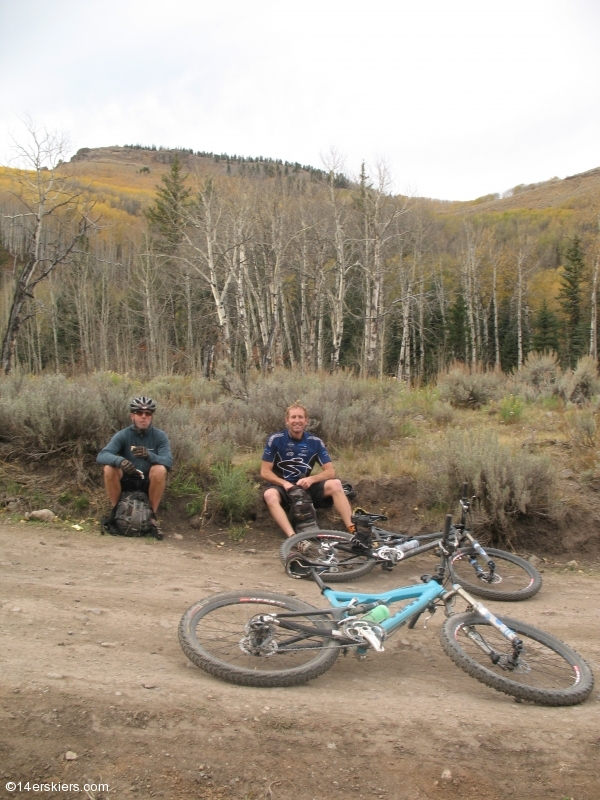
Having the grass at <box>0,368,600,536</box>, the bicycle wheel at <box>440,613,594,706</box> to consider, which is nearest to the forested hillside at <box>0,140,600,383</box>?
the grass at <box>0,368,600,536</box>

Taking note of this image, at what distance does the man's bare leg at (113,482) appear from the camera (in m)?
6.26

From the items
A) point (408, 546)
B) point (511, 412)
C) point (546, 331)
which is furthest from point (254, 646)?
point (546, 331)

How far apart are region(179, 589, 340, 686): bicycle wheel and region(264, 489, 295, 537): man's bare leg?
7.76ft

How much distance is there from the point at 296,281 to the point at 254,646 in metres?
A: 35.1

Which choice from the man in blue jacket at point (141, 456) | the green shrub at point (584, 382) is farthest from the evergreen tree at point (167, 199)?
the man in blue jacket at point (141, 456)

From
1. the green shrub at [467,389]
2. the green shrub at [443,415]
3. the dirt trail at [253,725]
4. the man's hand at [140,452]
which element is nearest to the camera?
the dirt trail at [253,725]

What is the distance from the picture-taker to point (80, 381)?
8.99 meters

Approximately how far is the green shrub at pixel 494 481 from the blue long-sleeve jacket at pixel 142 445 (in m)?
2.98

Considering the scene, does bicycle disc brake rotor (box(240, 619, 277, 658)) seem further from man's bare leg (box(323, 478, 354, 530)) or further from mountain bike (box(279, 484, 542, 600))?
man's bare leg (box(323, 478, 354, 530))

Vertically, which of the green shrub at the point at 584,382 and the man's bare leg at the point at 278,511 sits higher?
the green shrub at the point at 584,382

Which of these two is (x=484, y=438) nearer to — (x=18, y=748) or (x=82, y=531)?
(x=82, y=531)


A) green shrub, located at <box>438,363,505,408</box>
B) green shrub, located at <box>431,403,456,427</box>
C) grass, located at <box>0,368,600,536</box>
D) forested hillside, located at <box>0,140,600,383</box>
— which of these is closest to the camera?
grass, located at <box>0,368,600,536</box>

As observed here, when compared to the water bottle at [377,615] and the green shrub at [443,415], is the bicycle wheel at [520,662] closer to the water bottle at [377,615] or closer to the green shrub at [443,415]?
the water bottle at [377,615]

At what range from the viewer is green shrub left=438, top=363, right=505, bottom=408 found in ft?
41.5
